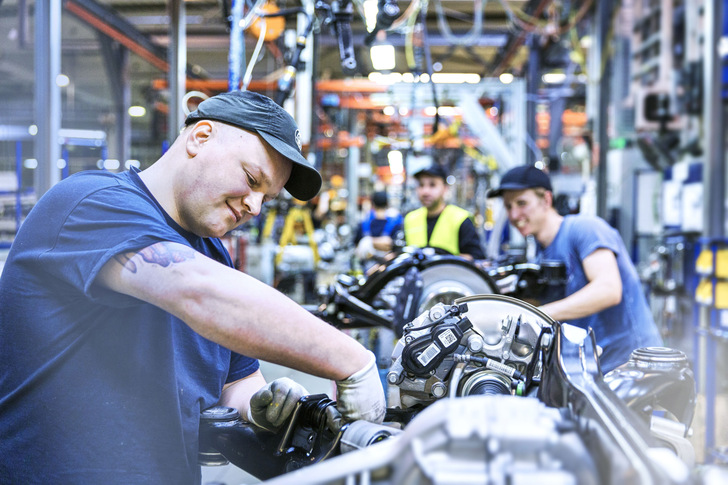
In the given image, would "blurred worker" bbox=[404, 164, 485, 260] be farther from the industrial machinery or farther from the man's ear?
the man's ear

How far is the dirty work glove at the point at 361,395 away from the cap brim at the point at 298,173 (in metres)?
0.44

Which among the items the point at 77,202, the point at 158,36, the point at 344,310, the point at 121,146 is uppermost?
the point at 158,36

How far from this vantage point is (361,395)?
118 centimetres

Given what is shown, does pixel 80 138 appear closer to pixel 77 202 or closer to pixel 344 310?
pixel 344 310

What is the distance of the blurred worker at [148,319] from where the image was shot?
3.51ft

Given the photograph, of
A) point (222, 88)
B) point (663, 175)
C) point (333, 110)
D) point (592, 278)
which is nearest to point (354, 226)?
point (333, 110)

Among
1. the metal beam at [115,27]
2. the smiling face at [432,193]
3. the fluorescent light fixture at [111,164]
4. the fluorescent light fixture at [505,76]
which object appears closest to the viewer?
the smiling face at [432,193]

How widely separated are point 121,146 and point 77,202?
20.7 ft

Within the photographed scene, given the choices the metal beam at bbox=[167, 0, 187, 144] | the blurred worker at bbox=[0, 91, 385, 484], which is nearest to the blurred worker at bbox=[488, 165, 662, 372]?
the blurred worker at bbox=[0, 91, 385, 484]

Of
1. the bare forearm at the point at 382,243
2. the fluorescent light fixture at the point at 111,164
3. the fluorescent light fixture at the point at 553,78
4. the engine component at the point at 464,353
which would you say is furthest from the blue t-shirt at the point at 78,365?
the fluorescent light fixture at the point at 553,78

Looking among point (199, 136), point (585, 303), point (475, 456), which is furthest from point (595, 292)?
point (475, 456)

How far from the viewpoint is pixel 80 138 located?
7.43 meters

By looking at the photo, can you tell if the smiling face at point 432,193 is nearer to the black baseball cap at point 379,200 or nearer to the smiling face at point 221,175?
the black baseball cap at point 379,200

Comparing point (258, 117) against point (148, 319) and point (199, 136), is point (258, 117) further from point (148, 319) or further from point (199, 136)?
point (148, 319)
